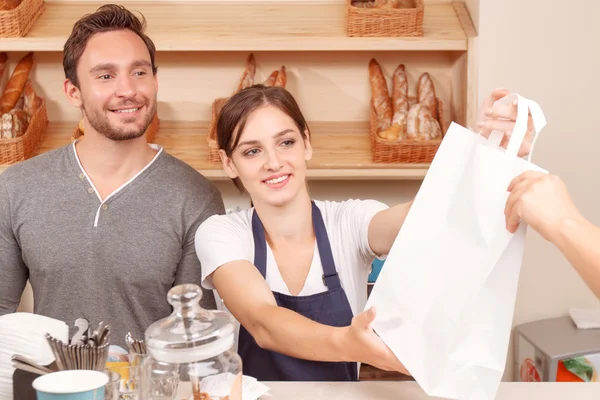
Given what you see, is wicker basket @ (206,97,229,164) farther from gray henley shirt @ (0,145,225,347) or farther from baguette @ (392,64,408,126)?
baguette @ (392,64,408,126)

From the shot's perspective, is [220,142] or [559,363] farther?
[559,363]

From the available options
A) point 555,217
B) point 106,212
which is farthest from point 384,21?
point 555,217

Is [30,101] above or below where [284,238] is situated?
above

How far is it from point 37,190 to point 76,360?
100cm

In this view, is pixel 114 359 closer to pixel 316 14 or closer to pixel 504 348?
pixel 504 348

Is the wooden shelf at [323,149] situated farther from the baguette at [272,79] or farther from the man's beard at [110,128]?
the man's beard at [110,128]

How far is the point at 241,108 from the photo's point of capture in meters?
1.68

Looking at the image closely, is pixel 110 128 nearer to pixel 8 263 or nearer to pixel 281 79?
pixel 8 263

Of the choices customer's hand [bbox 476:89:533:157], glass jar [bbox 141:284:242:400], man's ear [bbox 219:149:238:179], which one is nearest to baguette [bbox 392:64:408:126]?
man's ear [bbox 219:149:238:179]

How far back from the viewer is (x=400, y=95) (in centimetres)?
255

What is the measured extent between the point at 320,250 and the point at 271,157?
23 cm

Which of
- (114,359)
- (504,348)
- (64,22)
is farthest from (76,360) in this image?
(64,22)

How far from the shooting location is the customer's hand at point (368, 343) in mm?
1236

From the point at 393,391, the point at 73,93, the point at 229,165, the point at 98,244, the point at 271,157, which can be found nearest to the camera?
the point at 393,391
